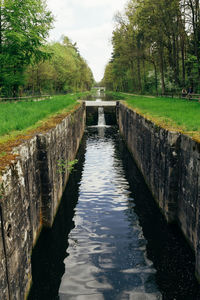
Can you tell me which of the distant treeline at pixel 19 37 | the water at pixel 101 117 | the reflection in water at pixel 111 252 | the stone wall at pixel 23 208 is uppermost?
the distant treeline at pixel 19 37

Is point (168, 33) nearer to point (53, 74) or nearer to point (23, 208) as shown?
point (53, 74)

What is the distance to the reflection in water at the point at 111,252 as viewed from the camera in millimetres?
6371

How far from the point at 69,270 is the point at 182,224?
366 cm

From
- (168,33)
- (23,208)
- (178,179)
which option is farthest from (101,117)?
(23,208)

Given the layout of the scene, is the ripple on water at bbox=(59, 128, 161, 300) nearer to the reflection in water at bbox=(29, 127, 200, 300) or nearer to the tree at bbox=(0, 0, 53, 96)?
the reflection in water at bbox=(29, 127, 200, 300)

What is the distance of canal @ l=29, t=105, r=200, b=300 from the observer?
6.38 meters

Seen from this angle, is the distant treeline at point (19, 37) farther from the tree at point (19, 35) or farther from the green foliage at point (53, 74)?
the green foliage at point (53, 74)

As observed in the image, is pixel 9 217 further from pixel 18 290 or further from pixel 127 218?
pixel 127 218

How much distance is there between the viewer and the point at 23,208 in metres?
6.11

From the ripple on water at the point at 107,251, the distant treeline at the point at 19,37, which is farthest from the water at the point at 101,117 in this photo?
the ripple on water at the point at 107,251

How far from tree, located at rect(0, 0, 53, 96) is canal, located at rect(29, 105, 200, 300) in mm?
19017

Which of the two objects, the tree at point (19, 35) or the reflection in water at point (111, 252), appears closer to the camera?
the reflection in water at point (111, 252)

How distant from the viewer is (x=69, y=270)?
7102 mm

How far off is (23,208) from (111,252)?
3.15 meters
